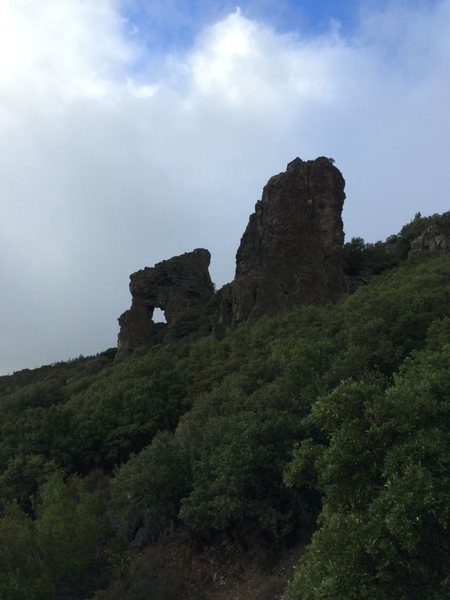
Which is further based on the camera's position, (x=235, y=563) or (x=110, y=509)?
(x=110, y=509)

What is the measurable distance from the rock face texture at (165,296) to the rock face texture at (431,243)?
64.2 feet

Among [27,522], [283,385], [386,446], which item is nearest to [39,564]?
[27,522]

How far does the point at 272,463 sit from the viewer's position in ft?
52.5

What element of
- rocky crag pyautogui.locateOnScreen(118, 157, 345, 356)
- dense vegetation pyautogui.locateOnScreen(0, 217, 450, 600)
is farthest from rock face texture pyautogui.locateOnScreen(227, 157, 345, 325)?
dense vegetation pyautogui.locateOnScreen(0, 217, 450, 600)

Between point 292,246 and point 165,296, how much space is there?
1802 centimetres

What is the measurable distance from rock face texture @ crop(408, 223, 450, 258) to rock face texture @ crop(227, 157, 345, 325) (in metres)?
6.87

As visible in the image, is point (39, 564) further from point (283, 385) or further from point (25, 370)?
point (25, 370)

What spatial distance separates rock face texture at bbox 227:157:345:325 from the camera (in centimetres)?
4444

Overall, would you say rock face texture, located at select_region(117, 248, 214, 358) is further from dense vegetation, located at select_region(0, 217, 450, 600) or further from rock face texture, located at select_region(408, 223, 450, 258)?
rock face texture, located at select_region(408, 223, 450, 258)

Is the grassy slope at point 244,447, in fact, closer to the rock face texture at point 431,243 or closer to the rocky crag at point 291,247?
the rocky crag at point 291,247

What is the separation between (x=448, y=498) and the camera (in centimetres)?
816

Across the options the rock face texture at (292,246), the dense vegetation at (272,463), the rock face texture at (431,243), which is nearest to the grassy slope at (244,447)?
the dense vegetation at (272,463)

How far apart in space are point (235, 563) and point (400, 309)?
13.0 metres

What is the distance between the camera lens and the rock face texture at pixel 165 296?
57562 mm
